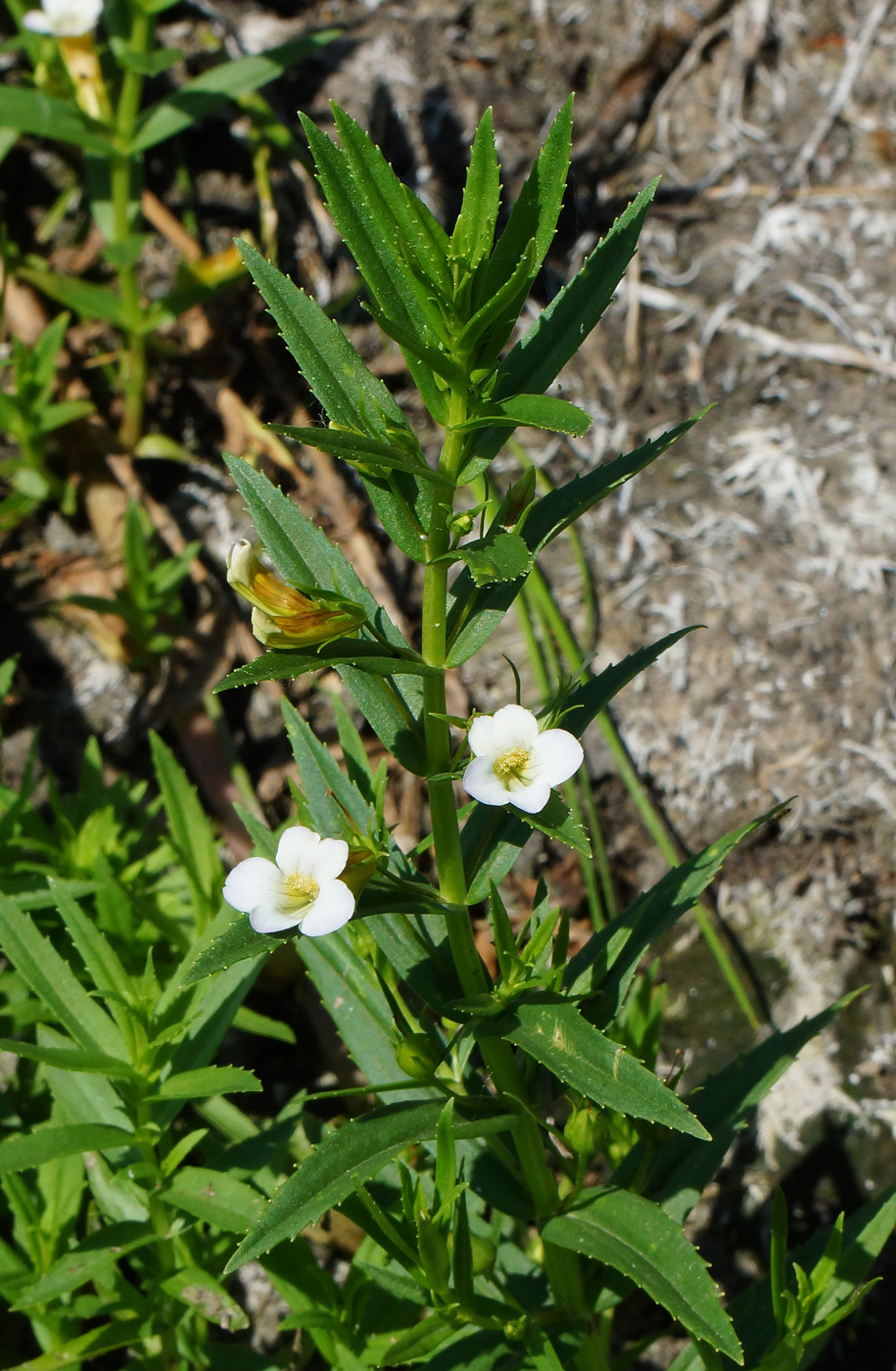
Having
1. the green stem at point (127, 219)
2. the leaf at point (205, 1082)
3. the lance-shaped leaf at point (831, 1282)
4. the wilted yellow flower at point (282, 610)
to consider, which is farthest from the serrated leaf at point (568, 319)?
the green stem at point (127, 219)

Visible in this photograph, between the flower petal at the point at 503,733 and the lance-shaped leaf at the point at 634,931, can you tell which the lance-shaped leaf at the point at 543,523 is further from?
the lance-shaped leaf at the point at 634,931

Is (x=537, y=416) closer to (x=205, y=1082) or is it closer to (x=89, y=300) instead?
(x=205, y=1082)

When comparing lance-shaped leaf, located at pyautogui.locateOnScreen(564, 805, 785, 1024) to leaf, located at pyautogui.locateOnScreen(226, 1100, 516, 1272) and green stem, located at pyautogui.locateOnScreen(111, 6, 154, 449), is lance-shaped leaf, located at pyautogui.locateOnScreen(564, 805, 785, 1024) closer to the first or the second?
leaf, located at pyautogui.locateOnScreen(226, 1100, 516, 1272)

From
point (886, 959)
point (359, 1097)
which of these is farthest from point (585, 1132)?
point (886, 959)

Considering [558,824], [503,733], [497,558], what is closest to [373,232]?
[497,558]

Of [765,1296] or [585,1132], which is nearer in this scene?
[585,1132]

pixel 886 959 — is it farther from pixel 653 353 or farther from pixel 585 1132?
pixel 653 353

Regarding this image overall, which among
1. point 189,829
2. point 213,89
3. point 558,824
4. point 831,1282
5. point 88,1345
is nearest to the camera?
point 558,824
